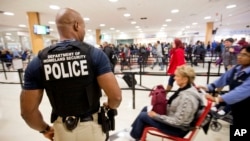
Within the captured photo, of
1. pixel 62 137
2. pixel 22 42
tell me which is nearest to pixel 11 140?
pixel 62 137

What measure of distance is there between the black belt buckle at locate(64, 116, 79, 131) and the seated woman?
0.84 metres

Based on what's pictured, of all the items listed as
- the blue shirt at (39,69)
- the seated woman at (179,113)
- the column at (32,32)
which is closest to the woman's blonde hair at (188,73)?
the seated woman at (179,113)

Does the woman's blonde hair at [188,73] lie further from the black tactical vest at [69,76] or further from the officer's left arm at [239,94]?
the black tactical vest at [69,76]

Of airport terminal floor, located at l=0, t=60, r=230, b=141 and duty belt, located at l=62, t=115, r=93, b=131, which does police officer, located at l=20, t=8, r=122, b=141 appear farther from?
airport terminal floor, located at l=0, t=60, r=230, b=141

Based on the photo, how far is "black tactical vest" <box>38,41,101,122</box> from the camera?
86cm

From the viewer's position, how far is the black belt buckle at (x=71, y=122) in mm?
935

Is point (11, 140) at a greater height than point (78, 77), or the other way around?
point (78, 77)

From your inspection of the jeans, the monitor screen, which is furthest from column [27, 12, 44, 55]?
the jeans

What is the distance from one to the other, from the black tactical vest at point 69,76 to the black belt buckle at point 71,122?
1.0 inches

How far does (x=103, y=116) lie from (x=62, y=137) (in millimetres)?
291

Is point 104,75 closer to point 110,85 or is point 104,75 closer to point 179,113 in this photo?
point 110,85

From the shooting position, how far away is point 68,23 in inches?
36.8

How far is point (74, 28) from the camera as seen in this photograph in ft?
3.12

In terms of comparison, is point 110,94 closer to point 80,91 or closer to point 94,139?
point 80,91
